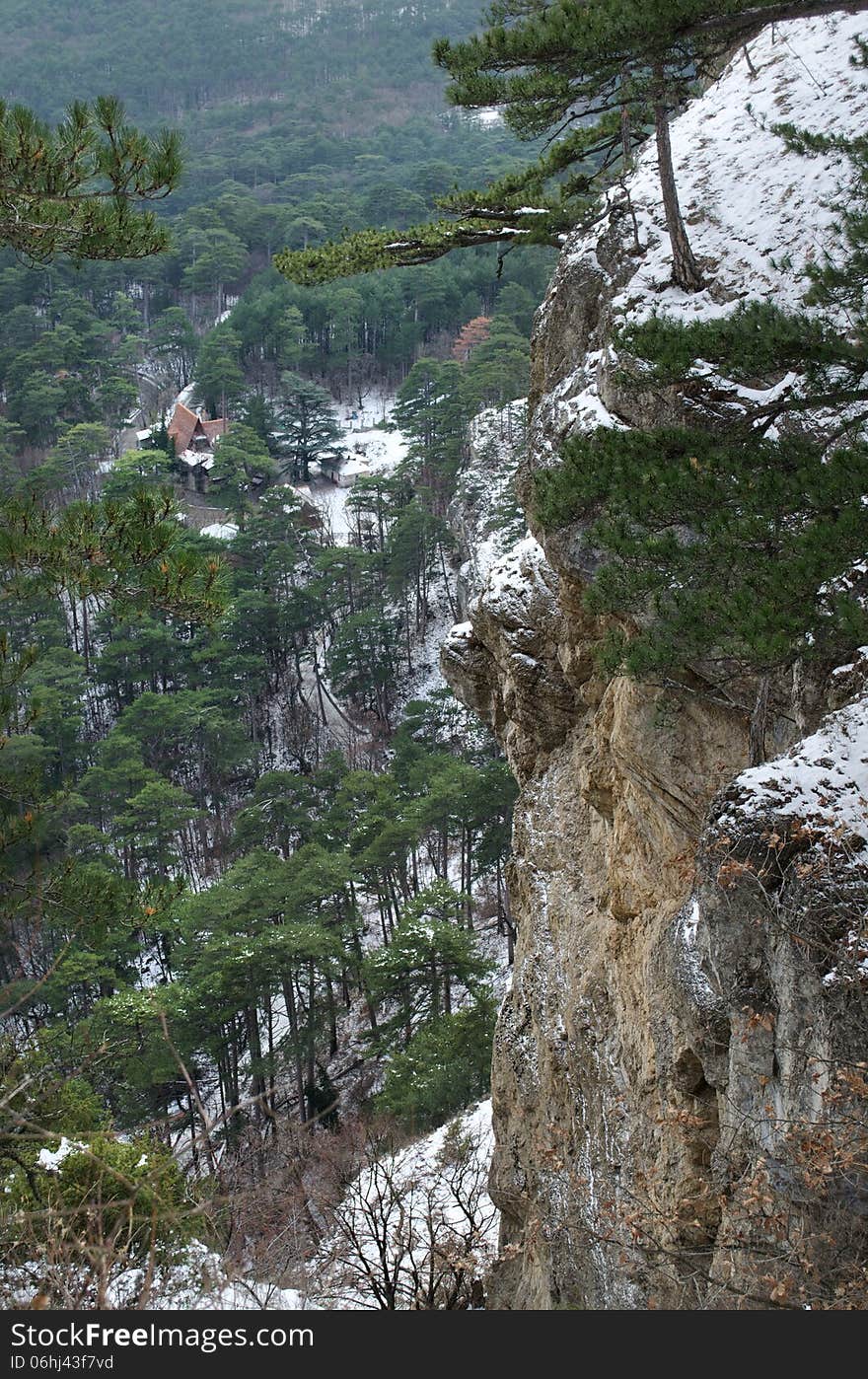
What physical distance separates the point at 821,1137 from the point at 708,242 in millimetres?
5753

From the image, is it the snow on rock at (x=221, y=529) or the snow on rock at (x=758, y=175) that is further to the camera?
the snow on rock at (x=221, y=529)

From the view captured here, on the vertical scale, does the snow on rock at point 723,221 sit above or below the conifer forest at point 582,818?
above

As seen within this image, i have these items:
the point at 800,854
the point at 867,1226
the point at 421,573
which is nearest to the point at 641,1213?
the point at 867,1226

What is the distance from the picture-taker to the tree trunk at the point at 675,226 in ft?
22.4

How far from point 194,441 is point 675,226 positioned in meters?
42.7

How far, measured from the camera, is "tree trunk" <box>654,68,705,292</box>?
684 cm

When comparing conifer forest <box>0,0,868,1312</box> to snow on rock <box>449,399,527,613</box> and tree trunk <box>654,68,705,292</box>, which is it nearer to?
tree trunk <box>654,68,705,292</box>

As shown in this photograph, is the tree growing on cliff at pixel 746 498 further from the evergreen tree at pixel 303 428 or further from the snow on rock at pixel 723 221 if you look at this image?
the evergreen tree at pixel 303 428

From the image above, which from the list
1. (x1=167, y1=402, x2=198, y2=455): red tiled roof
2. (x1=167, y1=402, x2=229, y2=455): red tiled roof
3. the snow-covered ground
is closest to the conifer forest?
the snow-covered ground

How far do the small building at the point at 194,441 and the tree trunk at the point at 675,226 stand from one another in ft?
127

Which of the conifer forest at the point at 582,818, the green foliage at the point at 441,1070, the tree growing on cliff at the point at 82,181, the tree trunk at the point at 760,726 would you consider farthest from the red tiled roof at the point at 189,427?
the tree trunk at the point at 760,726

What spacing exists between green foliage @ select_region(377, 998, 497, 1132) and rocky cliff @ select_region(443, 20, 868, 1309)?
18.2ft

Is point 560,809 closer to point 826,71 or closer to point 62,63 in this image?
point 826,71
